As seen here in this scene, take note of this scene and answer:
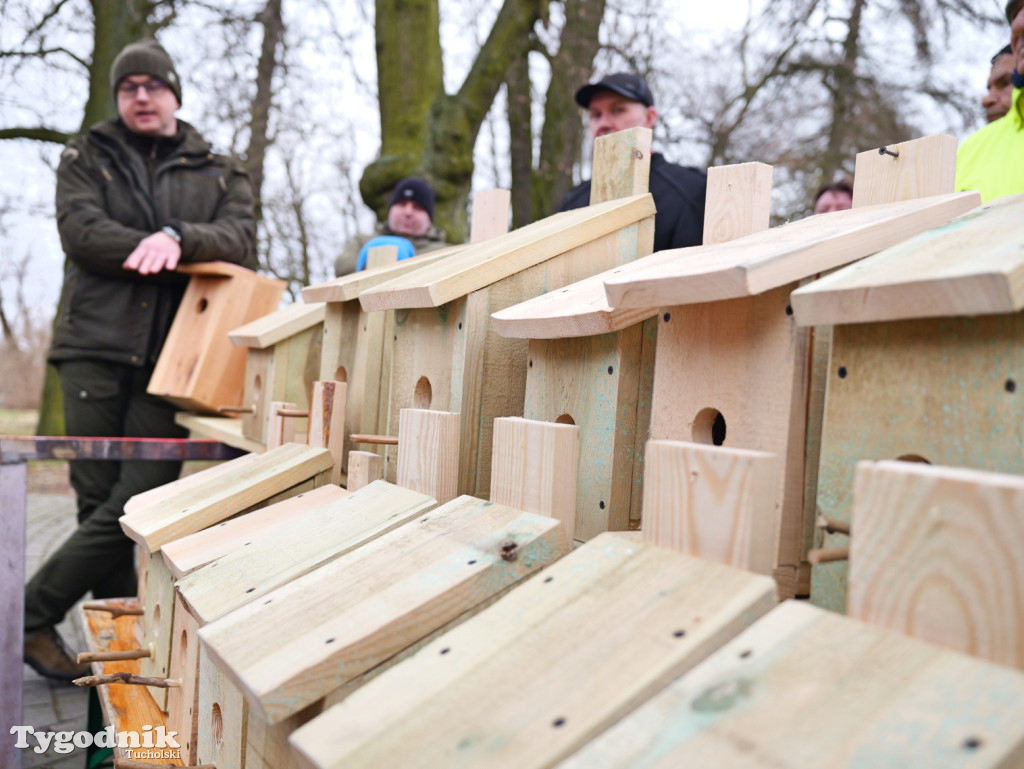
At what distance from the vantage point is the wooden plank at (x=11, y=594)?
9.04ft

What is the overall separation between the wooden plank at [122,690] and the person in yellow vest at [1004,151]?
2586 mm

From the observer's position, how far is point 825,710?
2.62ft

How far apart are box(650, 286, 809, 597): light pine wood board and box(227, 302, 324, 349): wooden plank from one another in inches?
77.3

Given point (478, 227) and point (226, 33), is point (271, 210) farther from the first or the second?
point (478, 227)

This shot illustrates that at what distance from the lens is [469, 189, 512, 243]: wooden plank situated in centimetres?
302

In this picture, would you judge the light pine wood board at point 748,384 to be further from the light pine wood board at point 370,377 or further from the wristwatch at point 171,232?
the wristwatch at point 171,232

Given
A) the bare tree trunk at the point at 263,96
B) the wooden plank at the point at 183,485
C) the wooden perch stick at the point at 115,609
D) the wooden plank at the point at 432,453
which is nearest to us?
the wooden plank at the point at 432,453

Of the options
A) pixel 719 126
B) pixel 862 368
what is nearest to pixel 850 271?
pixel 862 368

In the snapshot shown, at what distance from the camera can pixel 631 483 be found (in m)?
1.76

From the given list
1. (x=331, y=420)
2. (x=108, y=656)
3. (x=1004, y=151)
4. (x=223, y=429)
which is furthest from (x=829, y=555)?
(x=223, y=429)

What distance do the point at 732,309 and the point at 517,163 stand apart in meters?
8.06

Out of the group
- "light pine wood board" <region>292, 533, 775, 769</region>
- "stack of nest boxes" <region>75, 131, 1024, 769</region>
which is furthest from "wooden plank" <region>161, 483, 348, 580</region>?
"light pine wood board" <region>292, 533, 775, 769</region>

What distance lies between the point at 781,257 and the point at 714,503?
0.41 metres

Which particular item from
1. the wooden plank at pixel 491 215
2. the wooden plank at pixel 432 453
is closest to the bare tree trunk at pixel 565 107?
the wooden plank at pixel 491 215
